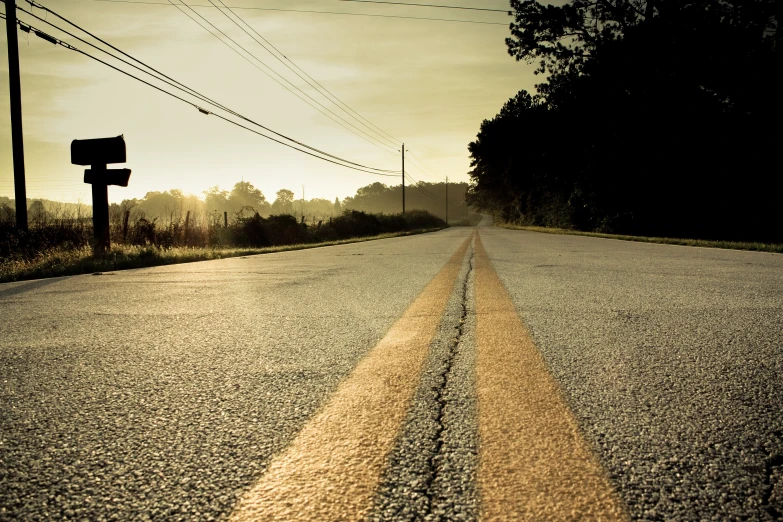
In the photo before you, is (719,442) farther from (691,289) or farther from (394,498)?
(691,289)

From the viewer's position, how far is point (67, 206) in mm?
12547

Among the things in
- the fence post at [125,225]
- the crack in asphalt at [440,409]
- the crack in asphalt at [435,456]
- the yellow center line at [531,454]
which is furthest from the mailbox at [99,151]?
the yellow center line at [531,454]

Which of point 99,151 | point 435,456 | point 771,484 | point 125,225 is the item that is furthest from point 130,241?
point 771,484

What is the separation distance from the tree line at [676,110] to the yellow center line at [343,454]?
92.8 feet

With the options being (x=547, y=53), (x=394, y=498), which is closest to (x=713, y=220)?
(x=547, y=53)

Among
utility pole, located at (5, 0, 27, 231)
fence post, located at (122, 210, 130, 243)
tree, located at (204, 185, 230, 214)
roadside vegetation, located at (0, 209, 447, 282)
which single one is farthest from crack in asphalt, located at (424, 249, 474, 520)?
tree, located at (204, 185, 230, 214)

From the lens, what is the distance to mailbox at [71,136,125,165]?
10.9 meters

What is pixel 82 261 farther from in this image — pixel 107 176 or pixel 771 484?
pixel 771 484

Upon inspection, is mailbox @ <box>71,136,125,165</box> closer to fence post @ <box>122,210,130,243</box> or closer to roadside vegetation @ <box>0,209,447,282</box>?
roadside vegetation @ <box>0,209,447,282</box>

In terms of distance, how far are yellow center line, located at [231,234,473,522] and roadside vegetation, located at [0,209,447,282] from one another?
813 cm

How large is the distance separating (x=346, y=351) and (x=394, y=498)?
1.41m

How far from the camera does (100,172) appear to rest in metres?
11.1

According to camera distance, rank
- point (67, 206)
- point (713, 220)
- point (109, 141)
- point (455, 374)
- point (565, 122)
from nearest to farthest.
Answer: point (455, 374)
point (109, 141)
point (67, 206)
point (713, 220)
point (565, 122)

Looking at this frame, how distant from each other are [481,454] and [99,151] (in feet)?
40.8
